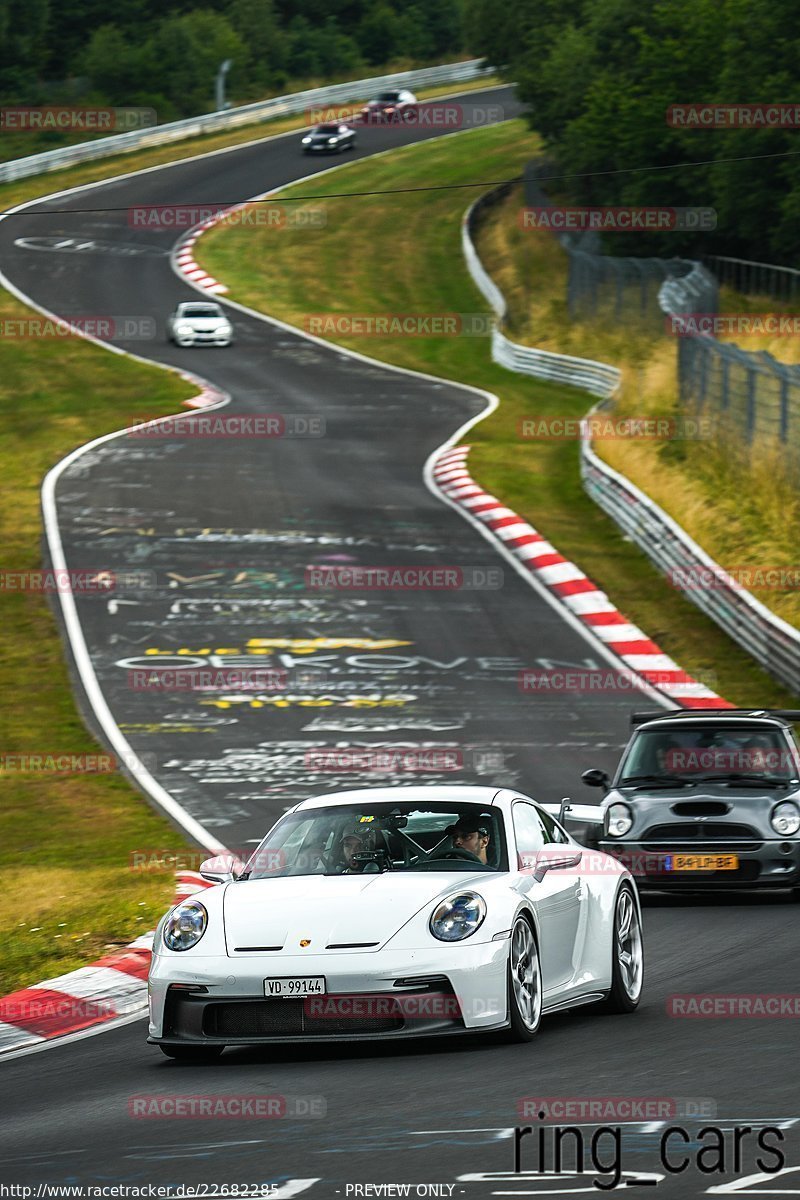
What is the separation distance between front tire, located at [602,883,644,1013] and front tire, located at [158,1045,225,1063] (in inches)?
83.9

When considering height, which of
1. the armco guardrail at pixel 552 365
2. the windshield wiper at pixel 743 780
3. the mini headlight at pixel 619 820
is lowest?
the armco guardrail at pixel 552 365

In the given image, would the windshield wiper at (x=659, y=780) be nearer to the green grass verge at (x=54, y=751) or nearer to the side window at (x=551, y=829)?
the green grass verge at (x=54, y=751)

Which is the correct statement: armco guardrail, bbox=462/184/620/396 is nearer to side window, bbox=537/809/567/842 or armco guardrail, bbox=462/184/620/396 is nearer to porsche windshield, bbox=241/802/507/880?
side window, bbox=537/809/567/842

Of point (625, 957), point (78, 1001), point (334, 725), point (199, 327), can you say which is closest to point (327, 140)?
point (199, 327)

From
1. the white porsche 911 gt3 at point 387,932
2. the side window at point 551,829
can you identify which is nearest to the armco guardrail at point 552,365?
the side window at point 551,829

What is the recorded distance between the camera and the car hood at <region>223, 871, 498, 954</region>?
28.6ft

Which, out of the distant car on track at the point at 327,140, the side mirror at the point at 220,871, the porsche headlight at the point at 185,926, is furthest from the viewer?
the distant car on track at the point at 327,140

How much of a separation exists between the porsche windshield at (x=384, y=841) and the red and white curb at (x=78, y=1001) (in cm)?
135

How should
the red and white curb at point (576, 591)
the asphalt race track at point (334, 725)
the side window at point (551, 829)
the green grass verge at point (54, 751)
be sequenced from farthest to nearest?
the red and white curb at point (576, 591)
the green grass verge at point (54, 751)
the side window at point (551, 829)
the asphalt race track at point (334, 725)

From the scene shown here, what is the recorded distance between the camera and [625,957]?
1039cm

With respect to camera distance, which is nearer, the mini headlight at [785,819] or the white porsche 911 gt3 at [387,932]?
the white porsche 911 gt3 at [387,932]

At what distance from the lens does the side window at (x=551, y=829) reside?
10352 mm

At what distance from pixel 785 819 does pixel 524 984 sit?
5.79 metres

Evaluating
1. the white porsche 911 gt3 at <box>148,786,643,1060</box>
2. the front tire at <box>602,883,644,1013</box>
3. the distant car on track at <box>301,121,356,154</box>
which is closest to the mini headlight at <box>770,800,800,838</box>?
the front tire at <box>602,883,644,1013</box>
